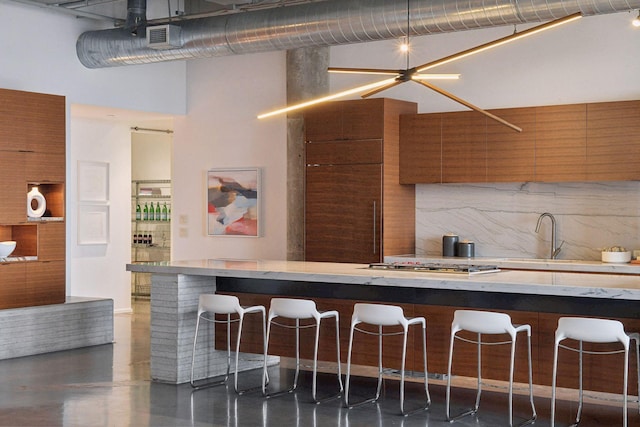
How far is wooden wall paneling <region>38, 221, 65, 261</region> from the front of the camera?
8977 millimetres

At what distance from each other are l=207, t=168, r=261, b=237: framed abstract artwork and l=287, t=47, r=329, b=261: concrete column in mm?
701

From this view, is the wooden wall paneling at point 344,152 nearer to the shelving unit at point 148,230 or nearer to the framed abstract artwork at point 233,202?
the framed abstract artwork at point 233,202

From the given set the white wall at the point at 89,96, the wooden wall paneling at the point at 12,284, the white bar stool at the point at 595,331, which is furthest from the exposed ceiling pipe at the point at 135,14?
the white bar stool at the point at 595,331

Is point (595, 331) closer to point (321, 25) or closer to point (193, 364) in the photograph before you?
point (193, 364)

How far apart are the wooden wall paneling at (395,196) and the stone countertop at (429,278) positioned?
66.9 inches

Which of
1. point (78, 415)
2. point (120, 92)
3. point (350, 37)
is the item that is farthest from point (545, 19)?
point (120, 92)

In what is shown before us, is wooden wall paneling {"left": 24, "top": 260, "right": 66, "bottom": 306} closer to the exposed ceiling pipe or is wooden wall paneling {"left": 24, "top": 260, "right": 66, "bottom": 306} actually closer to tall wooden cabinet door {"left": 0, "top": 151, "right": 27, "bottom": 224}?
tall wooden cabinet door {"left": 0, "top": 151, "right": 27, "bottom": 224}

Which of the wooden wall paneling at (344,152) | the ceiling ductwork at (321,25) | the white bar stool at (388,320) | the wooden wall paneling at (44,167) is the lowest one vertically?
the white bar stool at (388,320)

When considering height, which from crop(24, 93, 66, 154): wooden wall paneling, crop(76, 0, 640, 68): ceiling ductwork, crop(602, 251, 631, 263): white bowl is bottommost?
→ crop(602, 251, 631, 263): white bowl

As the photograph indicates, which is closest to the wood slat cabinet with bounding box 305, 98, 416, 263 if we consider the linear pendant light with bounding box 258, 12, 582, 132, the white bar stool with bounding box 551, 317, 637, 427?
the linear pendant light with bounding box 258, 12, 582, 132

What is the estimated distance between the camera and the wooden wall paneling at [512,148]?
8.40 meters

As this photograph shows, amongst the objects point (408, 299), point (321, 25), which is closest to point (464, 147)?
point (321, 25)

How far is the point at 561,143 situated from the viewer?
8.22 meters

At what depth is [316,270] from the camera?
6816 millimetres
